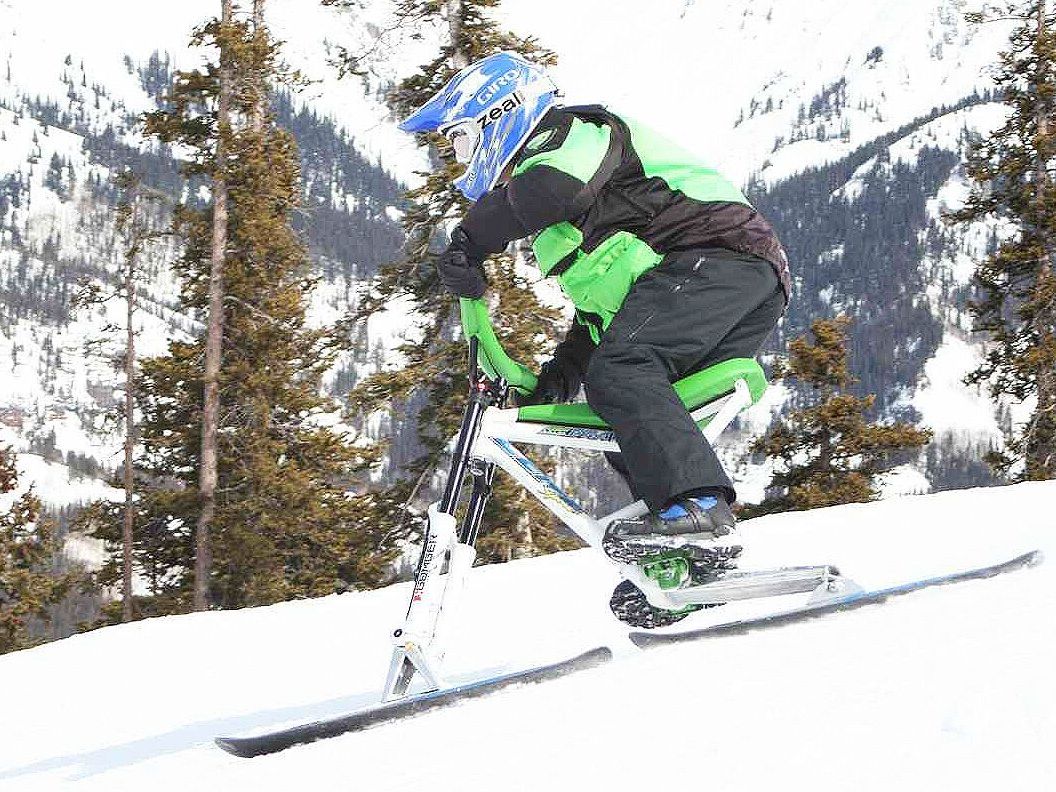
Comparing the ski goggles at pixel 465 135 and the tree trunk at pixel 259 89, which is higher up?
the ski goggles at pixel 465 135

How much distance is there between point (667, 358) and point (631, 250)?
1.54 ft

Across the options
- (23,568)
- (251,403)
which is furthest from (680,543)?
(23,568)

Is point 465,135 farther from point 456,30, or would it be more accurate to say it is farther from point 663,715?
point 456,30

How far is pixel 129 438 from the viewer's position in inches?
1113

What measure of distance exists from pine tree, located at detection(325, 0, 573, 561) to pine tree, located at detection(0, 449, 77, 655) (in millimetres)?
9696

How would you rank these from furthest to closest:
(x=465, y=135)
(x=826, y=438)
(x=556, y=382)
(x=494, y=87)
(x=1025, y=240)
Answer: (x=826, y=438) < (x=1025, y=240) < (x=556, y=382) < (x=465, y=135) < (x=494, y=87)

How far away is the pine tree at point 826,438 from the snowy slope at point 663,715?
22535mm

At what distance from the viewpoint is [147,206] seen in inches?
1080

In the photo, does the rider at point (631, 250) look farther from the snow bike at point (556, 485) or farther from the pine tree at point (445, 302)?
the pine tree at point (445, 302)

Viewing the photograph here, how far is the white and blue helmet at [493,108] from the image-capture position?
4145 mm

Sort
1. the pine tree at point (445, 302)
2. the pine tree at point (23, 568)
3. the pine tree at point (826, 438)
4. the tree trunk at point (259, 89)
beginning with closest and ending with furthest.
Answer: the pine tree at point (445, 302) < the tree trunk at point (259, 89) < the pine tree at point (23, 568) < the pine tree at point (826, 438)

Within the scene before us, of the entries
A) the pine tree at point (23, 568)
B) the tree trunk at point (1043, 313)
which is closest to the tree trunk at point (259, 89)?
the pine tree at point (23, 568)

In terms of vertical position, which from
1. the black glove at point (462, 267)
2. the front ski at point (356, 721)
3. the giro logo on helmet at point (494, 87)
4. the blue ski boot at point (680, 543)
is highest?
the giro logo on helmet at point (494, 87)

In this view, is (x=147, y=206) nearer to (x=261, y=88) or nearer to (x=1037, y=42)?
(x=261, y=88)
